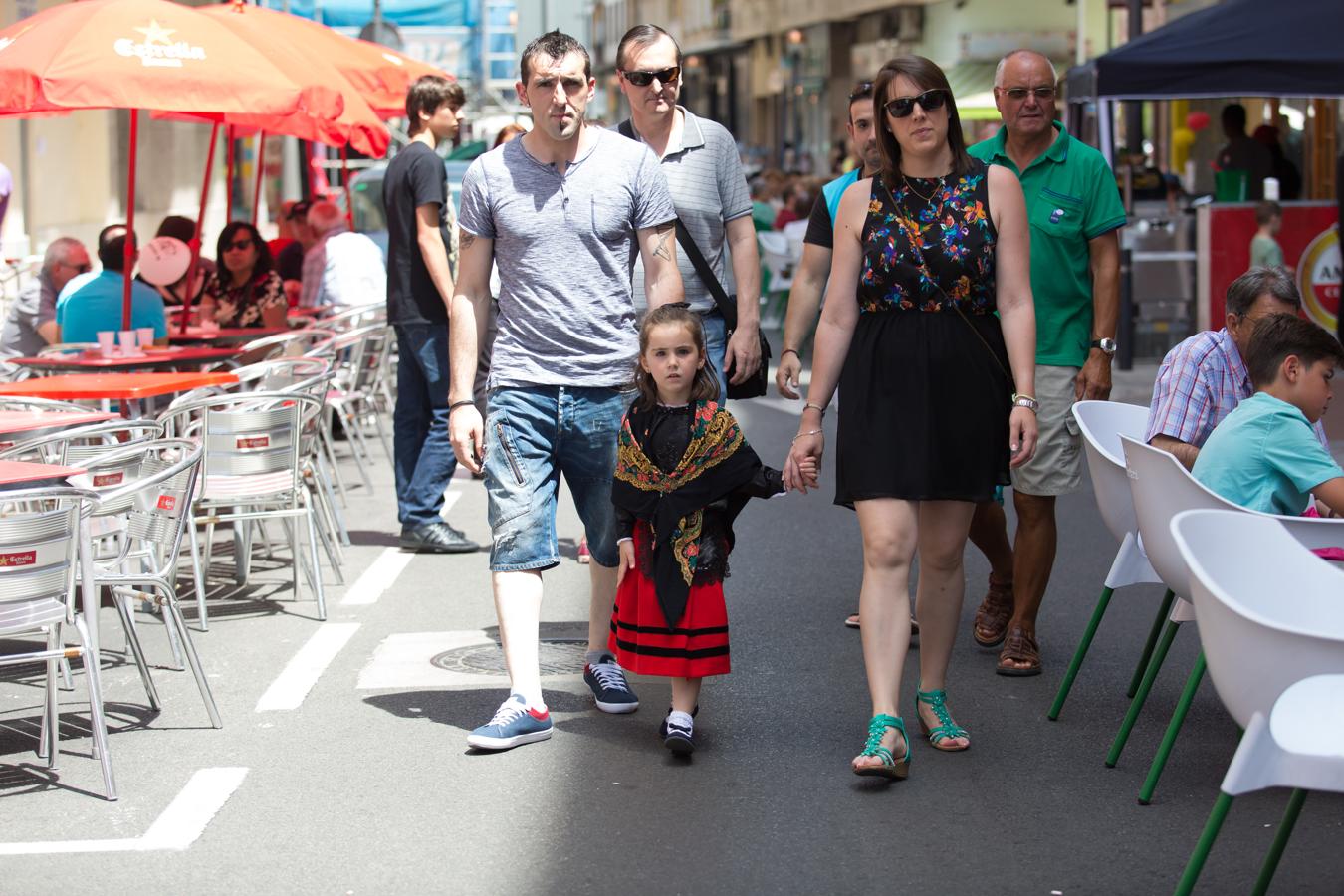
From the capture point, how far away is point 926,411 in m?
5.37

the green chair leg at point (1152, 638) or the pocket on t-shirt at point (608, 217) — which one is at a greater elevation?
the pocket on t-shirt at point (608, 217)

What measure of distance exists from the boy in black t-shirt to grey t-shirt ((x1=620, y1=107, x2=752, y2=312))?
260cm

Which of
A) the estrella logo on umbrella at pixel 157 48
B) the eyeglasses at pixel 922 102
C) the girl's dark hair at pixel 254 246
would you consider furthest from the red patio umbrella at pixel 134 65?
the eyeglasses at pixel 922 102

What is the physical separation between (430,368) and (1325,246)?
8822 millimetres

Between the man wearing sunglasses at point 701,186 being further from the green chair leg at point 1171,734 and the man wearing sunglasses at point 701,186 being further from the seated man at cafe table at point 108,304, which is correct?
the seated man at cafe table at point 108,304

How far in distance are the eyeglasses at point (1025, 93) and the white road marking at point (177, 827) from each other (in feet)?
11.1

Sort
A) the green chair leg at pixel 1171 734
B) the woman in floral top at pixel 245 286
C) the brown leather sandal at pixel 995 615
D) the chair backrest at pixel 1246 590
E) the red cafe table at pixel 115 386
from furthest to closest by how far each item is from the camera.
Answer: the woman in floral top at pixel 245 286 → the red cafe table at pixel 115 386 → the brown leather sandal at pixel 995 615 → the green chair leg at pixel 1171 734 → the chair backrest at pixel 1246 590

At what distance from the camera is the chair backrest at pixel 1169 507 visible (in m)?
4.74

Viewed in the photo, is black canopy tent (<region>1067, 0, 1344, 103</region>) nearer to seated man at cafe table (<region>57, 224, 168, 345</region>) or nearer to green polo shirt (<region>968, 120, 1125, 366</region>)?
green polo shirt (<region>968, 120, 1125, 366</region>)

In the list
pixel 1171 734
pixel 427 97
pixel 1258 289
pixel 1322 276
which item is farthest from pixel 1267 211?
pixel 1171 734

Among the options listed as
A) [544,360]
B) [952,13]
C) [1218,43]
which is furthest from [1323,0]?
[952,13]

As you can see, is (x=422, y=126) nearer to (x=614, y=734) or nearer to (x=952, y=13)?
(x=614, y=734)

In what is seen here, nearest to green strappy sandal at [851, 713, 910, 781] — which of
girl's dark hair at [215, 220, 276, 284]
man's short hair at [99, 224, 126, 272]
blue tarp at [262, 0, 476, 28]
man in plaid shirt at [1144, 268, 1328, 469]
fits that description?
man in plaid shirt at [1144, 268, 1328, 469]

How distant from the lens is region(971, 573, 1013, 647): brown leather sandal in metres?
7.08
